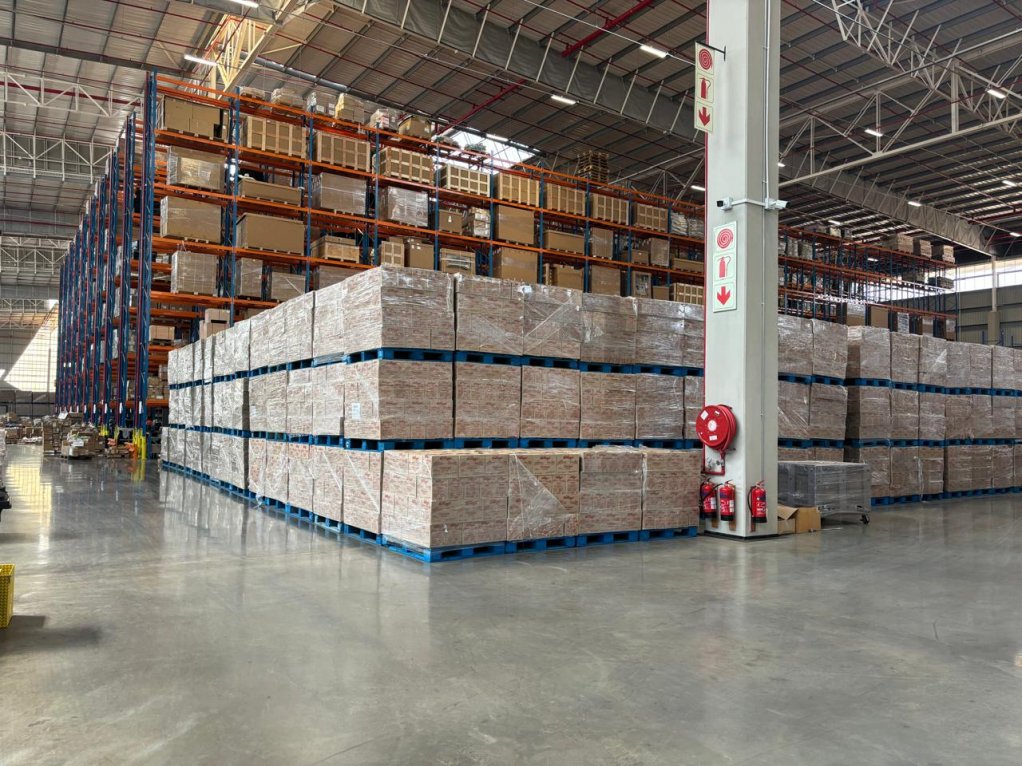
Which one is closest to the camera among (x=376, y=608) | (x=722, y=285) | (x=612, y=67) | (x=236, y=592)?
(x=376, y=608)

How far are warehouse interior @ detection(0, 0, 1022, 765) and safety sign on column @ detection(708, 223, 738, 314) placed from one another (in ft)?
0.13

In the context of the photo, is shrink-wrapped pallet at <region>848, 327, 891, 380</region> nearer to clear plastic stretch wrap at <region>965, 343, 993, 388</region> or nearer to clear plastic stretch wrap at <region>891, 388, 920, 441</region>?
clear plastic stretch wrap at <region>891, 388, 920, 441</region>

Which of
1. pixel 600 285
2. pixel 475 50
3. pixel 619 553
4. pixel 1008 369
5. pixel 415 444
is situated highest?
pixel 475 50

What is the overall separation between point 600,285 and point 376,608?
13562mm

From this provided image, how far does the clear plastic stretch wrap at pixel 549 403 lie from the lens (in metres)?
6.81

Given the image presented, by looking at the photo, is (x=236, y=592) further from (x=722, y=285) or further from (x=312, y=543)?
(x=722, y=285)

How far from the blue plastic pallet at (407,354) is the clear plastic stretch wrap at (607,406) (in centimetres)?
155

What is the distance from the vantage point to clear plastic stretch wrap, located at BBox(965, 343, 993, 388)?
11.4 m

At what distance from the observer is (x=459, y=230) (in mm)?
15008

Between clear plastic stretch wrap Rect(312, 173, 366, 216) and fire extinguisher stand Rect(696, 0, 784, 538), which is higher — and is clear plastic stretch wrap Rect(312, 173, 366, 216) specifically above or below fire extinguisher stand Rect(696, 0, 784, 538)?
above

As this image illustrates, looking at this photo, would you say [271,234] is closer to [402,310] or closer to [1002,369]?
[402,310]

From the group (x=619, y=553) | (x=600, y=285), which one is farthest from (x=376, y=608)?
(x=600, y=285)

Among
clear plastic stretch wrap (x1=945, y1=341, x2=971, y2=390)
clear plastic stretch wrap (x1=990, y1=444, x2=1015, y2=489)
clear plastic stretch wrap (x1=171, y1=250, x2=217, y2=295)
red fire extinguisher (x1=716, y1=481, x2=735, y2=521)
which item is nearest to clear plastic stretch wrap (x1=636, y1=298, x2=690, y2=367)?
red fire extinguisher (x1=716, y1=481, x2=735, y2=521)

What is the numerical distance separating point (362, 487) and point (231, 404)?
436 centimetres
